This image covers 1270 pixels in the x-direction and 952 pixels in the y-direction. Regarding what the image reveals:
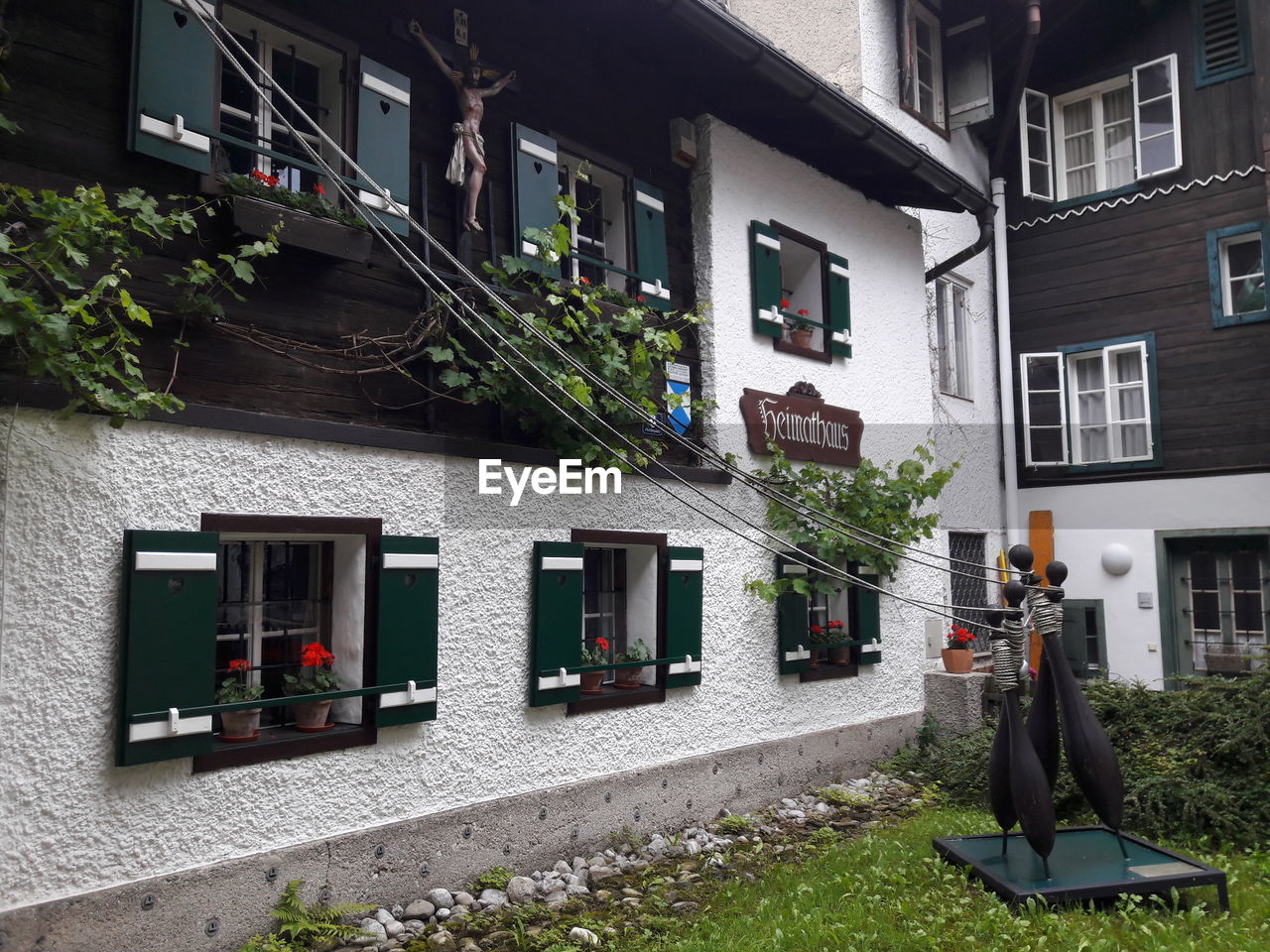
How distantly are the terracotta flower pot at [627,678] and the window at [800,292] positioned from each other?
3090 millimetres

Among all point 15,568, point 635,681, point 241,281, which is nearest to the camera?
point 15,568

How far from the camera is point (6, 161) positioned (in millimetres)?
4500

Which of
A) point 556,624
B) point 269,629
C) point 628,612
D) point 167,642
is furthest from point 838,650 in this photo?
point 167,642

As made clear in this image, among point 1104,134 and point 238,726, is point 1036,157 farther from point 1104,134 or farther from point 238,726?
point 238,726

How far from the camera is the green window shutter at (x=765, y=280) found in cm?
870

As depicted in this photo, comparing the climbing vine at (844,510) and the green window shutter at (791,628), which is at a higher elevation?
the climbing vine at (844,510)

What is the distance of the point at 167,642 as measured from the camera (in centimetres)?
466

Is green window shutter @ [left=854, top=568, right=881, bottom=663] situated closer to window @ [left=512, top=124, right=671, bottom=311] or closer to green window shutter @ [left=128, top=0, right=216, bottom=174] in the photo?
window @ [left=512, top=124, right=671, bottom=311]

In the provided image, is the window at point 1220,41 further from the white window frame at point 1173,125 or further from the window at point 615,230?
the window at point 615,230

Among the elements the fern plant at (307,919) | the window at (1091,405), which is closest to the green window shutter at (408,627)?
the fern plant at (307,919)

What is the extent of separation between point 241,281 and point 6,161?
1.12 metres

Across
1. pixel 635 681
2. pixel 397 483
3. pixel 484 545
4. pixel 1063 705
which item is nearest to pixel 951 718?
pixel 635 681

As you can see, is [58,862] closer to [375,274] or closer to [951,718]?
[375,274]

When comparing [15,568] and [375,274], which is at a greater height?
[375,274]
